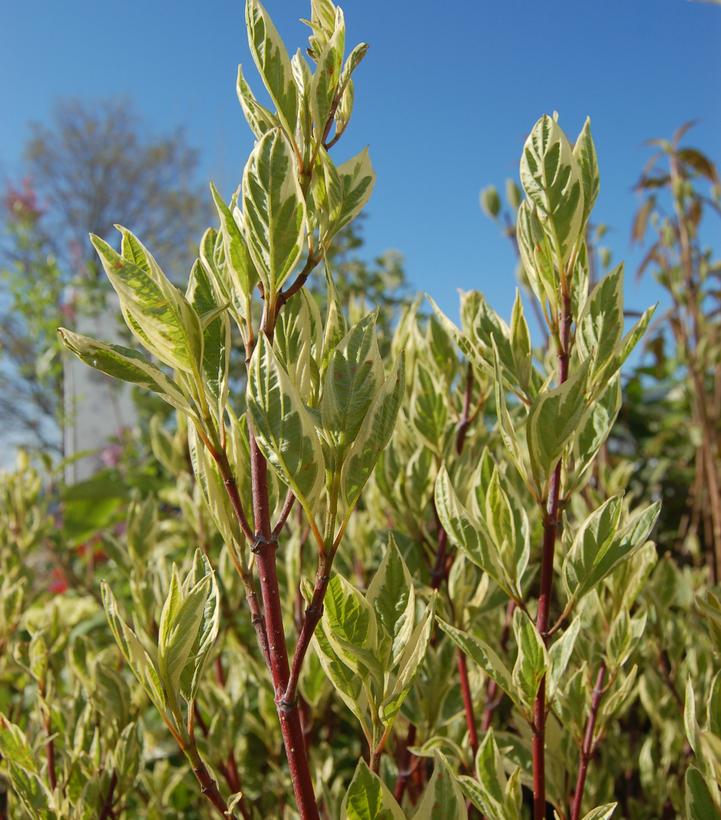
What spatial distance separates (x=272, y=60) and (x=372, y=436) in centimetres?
23

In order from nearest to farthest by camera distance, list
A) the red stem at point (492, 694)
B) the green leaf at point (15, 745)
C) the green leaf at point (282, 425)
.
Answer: the green leaf at point (282, 425)
the green leaf at point (15, 745)
the red stem at point (492, 694)

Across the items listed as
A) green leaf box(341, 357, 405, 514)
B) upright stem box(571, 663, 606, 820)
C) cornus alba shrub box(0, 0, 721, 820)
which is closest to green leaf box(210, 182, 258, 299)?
cornus alba shrub box(0, 0, 721, 820)

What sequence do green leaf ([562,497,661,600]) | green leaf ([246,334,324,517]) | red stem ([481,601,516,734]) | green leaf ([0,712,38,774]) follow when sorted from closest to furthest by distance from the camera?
green leaf ([246,334,324,517]), green leaf ([562,497,661,600]), green leaf ([0,712,38,774]), red stem ([481,601,516,734])

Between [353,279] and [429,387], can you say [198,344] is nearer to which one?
[429,387]

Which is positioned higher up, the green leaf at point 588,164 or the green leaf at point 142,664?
the green leaf at point 588,164

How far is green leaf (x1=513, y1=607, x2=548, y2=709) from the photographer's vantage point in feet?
1.48

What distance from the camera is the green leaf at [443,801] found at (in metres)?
0.40

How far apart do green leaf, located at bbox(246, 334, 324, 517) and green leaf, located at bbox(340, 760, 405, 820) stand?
0.49 feet

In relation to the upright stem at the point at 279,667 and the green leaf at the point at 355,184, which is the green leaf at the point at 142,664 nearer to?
the upright stem at the point at 279,667

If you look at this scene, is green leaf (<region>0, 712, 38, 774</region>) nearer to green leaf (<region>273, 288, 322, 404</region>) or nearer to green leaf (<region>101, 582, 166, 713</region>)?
green leaf (<region>101, 582, 166, 713</region>)

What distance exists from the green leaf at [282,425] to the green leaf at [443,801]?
0.18 m

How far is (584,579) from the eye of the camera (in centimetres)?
47

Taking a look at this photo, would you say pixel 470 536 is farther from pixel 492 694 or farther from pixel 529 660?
pixel 492 694

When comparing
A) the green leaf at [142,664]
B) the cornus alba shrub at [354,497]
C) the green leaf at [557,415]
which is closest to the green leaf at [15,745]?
the cornus alba shrub at [354,497]
